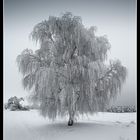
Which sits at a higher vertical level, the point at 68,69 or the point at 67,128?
the point at 68,69

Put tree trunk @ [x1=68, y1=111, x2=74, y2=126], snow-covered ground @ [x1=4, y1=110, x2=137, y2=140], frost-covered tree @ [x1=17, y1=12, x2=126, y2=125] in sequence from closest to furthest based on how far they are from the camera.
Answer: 1. snow-covered ground @ [x1=4, y1=110, x2=137, y2=140]
2. tree trunk @ [x1=68, y1=111, x2=74, y2=126]
3. frost-covered tree @ [x1=17, y1=12, x2=126, y2=125]

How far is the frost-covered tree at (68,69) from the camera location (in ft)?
8.93

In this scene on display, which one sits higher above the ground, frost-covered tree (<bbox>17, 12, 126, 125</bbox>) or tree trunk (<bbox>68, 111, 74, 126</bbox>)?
frost-covered tree (<bbox>17, 12, 126, 125</bbox>)

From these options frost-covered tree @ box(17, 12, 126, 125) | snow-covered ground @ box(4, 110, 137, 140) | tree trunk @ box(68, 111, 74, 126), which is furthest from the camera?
frost-covered tree @ box(17, 12, 126, 125)

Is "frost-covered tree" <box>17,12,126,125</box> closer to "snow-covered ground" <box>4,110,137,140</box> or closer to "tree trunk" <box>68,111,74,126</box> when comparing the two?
"tree trunk" <box>68,111,74,126</box>

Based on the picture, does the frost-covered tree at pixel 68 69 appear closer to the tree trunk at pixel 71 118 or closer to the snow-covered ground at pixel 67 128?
the tree trunk at pixel 71 118

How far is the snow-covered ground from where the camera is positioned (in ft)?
7.50

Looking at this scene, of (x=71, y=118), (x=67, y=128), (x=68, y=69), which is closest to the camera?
(x=67, y=128)

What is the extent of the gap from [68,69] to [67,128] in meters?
0.72

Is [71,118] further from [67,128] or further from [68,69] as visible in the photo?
[68,69]

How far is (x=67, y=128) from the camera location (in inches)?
99.0

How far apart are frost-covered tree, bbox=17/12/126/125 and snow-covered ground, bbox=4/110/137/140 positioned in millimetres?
141

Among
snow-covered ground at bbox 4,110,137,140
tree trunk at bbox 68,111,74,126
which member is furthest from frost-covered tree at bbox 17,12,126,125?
snow-covered ground at bbox 4,110,137,140

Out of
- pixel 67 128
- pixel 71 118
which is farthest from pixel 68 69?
pixel 67 128
